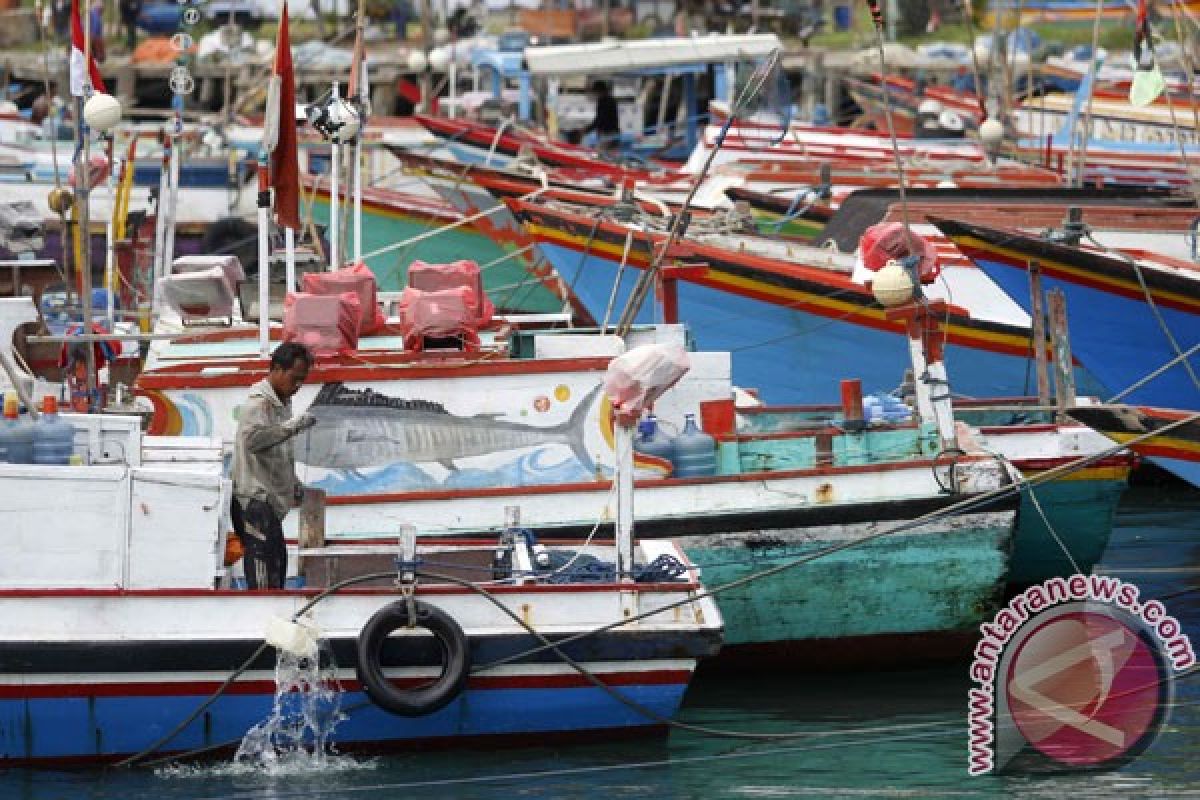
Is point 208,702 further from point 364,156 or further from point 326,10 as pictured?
point 326,10

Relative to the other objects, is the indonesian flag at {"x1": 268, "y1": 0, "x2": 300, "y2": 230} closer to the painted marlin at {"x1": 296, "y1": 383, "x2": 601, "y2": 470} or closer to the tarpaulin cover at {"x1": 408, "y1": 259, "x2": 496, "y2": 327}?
the painted marlin at {"x1": 296, "y1": 383, "x2": 601, "y2": 470}

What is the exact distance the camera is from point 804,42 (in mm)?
44406

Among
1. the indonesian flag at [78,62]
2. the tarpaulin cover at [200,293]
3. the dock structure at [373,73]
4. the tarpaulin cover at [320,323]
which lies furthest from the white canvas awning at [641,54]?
the tarpaulin cover at [320,323]

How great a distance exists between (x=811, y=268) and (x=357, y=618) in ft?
32.8

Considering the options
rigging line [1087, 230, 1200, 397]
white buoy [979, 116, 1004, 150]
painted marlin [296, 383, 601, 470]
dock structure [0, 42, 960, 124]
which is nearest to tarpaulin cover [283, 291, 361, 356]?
painted marlin [296, 383, 601, 470]

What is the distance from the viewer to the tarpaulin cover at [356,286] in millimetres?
15125

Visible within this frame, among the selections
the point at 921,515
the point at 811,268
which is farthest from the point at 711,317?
the point at 921,515

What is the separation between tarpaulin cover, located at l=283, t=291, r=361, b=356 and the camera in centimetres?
1447

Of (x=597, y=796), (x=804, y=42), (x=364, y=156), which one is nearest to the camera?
(x=597, y=796)

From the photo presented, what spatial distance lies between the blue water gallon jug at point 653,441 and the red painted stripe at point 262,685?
8.60 feet

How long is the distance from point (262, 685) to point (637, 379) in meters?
2.49

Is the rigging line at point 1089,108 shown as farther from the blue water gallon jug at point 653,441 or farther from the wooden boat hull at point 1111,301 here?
Result: the blue water gallon jug at point 653,441

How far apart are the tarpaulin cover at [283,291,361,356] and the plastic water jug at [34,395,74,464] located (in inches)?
110

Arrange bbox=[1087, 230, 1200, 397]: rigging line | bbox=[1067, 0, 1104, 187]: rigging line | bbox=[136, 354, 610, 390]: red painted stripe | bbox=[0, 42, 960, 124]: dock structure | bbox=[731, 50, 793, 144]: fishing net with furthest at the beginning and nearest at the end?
bbox=[0, 42, 960, 124]: dock structure → bbox=[1067, 0, 1104, 187]: rigging line → bbox=[1087, 230, 1200, 397]: rigging line → bbox=[731, 50, 793, 144]: fishing net → bbox=[136, 354, 610, 390]: red painted stripe
